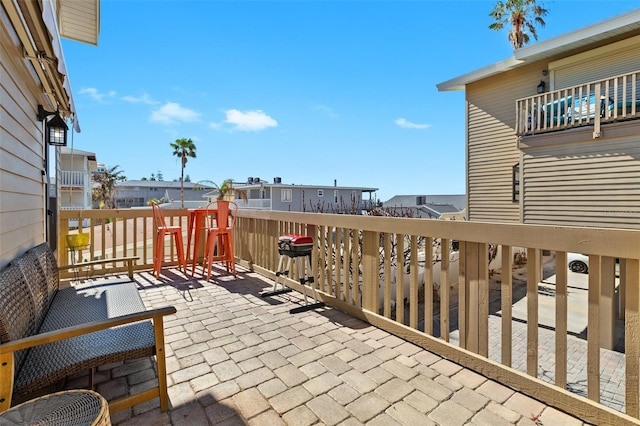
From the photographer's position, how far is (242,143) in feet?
98.4

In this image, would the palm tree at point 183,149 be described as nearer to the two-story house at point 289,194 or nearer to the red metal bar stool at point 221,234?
the two-story house at point 289,194

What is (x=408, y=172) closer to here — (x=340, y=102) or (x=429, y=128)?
(x=429, y=128)

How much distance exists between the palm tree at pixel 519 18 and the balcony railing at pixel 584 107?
5274 mm

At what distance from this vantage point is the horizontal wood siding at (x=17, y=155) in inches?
82.1

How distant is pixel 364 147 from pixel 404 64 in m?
13.5

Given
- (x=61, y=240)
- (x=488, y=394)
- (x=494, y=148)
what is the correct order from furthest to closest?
1. (x=494, y=148)
2. (x=61, y=240)
3. (x=488, y=394)

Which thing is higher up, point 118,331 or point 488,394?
point 118,331

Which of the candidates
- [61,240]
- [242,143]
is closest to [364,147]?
[242,143]

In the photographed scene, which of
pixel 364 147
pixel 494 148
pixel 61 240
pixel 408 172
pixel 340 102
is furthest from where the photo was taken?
pixel 408 172

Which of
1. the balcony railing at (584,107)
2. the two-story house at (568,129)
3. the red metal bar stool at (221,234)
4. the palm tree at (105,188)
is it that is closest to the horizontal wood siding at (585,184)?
the two-story house at (568,129)

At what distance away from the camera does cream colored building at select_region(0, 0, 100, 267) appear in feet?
6.55

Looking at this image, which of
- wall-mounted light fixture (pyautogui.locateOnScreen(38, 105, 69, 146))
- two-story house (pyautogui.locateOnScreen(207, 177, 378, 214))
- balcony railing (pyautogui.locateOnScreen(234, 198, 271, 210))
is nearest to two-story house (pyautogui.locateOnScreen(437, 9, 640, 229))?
wall-mounted light fixture (pyautogui.locateOnScreen(38, 105, 69, 146))

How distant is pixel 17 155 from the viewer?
2459 millimetres

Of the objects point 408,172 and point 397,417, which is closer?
point 397,417
